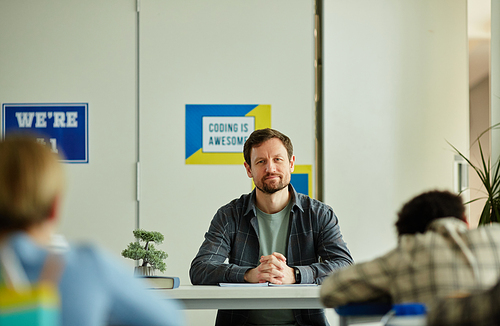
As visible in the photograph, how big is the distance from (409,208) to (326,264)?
1063mm

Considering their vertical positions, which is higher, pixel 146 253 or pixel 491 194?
pixel 491 194

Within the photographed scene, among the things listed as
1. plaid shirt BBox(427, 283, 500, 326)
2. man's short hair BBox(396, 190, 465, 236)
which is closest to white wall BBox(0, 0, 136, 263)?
man's short hair BBox(396, 190, 465, 236)

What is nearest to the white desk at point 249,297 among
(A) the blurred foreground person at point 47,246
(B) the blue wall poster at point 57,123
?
(A) the blurred foreground person at point 47,246

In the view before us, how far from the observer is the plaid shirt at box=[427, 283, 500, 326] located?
2.91 ft

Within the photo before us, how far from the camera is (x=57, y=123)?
4039 millimetres

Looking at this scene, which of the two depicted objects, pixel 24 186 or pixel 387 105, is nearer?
pixel 24 186

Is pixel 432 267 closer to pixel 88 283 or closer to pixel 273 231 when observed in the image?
pixel 88 283

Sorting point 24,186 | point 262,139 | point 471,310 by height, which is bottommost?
point 471,310

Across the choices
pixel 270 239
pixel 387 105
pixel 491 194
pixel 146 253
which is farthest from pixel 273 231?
pixel 387 105

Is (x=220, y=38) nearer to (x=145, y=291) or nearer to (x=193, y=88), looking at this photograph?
(x=193, y=88)

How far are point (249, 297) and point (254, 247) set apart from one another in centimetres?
48

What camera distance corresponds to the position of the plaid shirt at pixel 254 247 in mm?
2482

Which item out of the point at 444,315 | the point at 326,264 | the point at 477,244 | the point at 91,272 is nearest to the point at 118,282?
the point at 91,272

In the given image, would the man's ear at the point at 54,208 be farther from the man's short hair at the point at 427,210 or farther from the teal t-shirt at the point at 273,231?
the teal t-shirt at the point at 273,231
